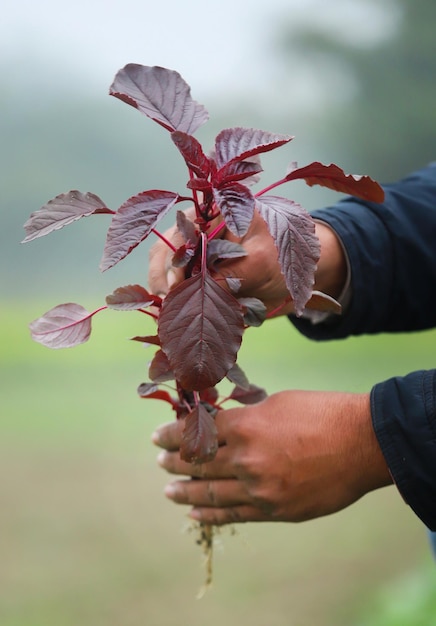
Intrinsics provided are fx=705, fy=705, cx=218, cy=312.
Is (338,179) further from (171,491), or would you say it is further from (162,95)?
(171,491)

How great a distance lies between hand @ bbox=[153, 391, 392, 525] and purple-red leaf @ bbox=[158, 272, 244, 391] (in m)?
0.25

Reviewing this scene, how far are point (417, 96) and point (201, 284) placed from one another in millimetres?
4141

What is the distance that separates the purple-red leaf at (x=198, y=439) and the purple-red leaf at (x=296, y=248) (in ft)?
0.78

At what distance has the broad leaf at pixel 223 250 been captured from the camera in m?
0.81

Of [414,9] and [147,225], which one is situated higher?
[414,9]

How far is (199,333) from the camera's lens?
2.27 feet

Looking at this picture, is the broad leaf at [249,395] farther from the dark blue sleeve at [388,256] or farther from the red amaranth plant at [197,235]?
the dark blue sleeve at [388,256]

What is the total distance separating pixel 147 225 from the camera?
2.23 ft

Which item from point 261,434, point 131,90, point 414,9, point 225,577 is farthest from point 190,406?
point 414,9

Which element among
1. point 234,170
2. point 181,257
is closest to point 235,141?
point 234,170

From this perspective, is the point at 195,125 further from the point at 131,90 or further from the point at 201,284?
the point at 201,284

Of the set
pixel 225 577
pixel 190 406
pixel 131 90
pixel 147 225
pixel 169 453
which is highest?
pixel 131 90

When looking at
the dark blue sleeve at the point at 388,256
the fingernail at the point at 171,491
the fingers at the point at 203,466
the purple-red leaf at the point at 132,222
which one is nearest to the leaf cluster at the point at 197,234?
the purple-red leaf at the point at 132,222

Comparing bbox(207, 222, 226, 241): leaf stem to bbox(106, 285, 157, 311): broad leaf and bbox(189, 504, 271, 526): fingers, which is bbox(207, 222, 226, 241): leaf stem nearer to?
bbox(106, 285, 157, 311): broad leaf
